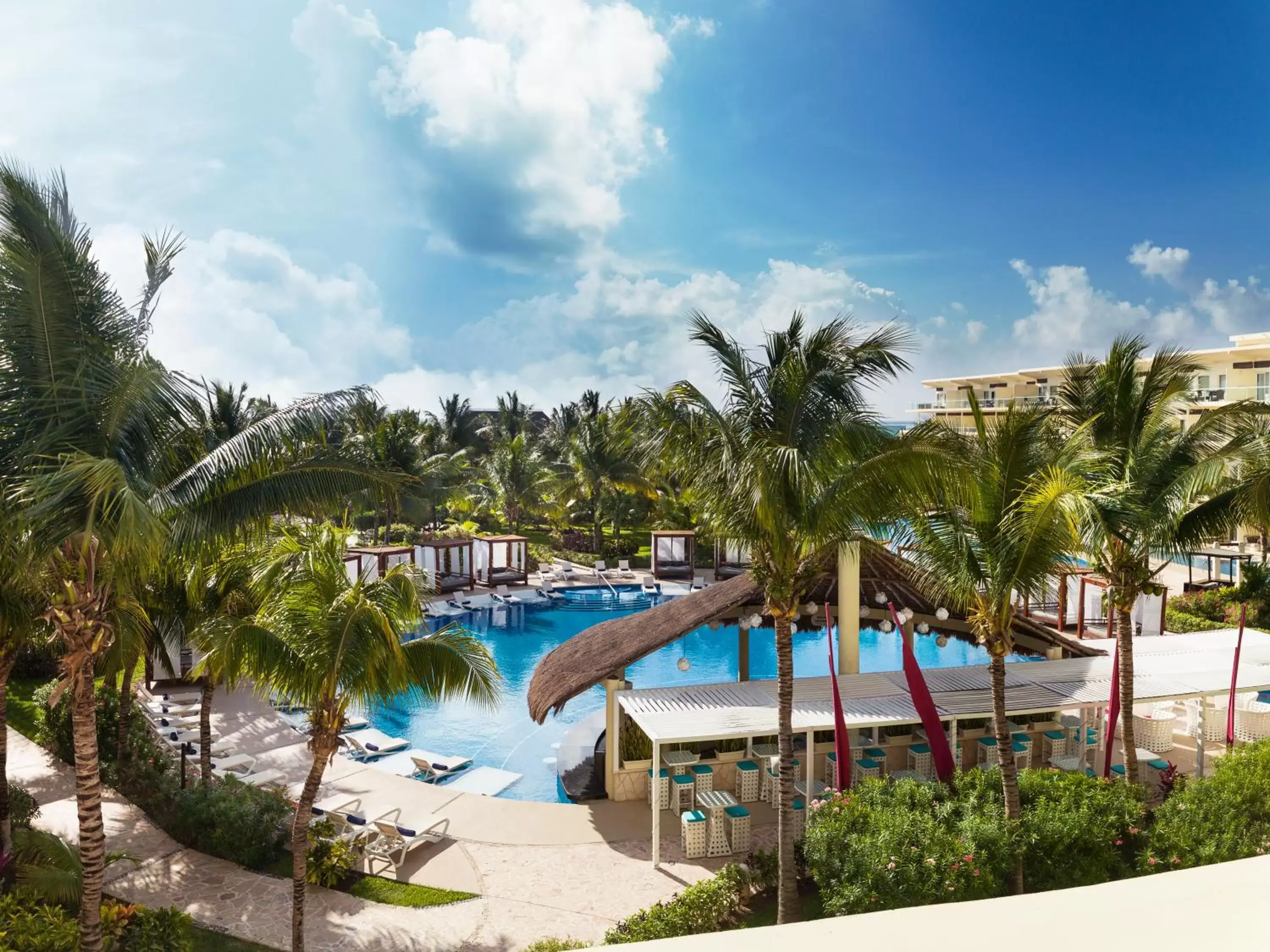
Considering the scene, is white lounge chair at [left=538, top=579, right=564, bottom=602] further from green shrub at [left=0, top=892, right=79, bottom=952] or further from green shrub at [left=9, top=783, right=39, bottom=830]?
green shrub at [left=0, top=892, right=79, bottom=952]

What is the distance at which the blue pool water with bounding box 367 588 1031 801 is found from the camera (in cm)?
1578

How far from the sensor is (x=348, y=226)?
64.0 metres

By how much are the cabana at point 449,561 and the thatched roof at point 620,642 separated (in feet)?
50.9

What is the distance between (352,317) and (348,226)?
35.2 m

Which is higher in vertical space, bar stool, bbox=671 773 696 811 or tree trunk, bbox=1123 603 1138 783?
tree trunk, bbox=1123 603 1138 783

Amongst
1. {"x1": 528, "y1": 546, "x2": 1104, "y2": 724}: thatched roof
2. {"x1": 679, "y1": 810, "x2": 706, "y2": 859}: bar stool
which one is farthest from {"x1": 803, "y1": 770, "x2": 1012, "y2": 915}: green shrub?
{"x1": 528, "y1": 546, "x2": 1104, "y2": 724}: thatched roof

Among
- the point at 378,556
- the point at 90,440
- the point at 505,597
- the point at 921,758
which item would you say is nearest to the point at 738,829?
the point at 921,758

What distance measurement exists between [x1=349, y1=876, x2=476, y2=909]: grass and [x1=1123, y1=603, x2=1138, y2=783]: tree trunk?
29.1 ft

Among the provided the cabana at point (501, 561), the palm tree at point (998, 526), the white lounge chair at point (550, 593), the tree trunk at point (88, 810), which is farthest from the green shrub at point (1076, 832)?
the cabana at point (501, 561)

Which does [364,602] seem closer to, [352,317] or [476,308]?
[352,317]

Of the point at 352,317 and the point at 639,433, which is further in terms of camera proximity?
the point at 352,317

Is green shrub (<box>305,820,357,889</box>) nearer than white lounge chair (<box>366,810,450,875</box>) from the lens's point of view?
Yes

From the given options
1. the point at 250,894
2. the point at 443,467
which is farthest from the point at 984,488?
the point at 443,467

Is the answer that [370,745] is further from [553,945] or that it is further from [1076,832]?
[1076,832]
